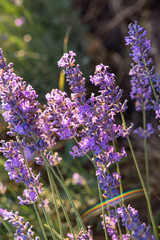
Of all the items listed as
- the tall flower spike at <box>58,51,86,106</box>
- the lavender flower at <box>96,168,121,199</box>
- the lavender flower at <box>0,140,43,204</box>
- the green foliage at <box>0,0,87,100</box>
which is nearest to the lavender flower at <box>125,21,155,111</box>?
the tall flower spike at <box>58,51,86,106</box>

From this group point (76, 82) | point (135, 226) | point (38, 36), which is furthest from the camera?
point (38, 36)

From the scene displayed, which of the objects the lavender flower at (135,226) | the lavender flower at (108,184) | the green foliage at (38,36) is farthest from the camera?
the green foliage at (38,36)

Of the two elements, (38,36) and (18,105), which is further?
(38,36)

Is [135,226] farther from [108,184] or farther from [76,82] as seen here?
[76,82]

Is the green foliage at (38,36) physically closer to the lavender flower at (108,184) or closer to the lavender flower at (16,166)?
the lavender flower at (16,166)

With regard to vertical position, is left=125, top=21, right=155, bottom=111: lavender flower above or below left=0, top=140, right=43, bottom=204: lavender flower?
above

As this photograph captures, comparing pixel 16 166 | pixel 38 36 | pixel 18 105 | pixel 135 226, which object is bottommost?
pixel 135 226

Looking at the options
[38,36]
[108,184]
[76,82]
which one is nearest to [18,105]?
[76,82]

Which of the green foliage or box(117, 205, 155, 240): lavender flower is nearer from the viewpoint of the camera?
box(117, 205, 155, 240): lavender flower

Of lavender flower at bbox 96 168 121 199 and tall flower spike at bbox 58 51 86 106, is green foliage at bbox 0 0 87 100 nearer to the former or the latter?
tall flower spike at bbox 58 51 86 106

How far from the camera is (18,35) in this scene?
3477mm

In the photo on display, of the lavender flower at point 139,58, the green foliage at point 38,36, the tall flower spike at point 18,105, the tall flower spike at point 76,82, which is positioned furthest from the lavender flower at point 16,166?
the green foliage at point 38,36

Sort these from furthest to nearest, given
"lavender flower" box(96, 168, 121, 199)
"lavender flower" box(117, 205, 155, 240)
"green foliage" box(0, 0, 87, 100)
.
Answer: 1. "green foliage" box(0, 0, 87, 100)
2. "lavender flower" box(96, 168, 121, 199)
3. "lavender flower" box(117, 205, 155, 240)

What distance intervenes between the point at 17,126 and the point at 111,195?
32 cm
